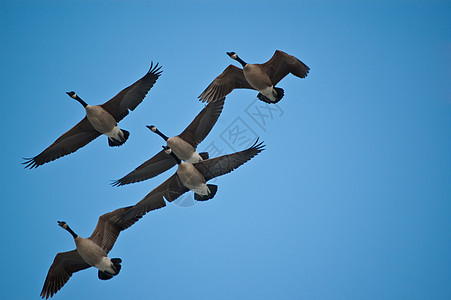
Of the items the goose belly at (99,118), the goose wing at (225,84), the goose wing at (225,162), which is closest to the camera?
the goose wing at (225,162)

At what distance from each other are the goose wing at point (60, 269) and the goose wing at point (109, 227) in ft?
2.31

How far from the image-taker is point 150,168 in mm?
14531

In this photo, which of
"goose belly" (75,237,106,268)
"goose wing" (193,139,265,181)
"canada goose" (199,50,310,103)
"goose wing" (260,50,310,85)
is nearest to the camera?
"goose wing" (193,139,265,181)

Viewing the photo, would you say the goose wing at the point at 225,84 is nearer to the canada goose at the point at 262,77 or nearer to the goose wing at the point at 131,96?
the canada goose at the point at 262,77

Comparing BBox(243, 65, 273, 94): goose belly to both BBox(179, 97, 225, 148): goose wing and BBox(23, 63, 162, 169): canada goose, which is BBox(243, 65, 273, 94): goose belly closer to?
BBox(179, 97, 225, 148): goose wing

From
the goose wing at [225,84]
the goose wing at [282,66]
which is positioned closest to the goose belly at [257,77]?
the goose wing at [282,66]

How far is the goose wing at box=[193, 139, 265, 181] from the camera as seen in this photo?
1223 cm

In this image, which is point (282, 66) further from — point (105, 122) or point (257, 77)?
point (105, 122)

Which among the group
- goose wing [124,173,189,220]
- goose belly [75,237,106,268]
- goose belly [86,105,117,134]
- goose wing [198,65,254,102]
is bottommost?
goose belly [75,237,106,268]

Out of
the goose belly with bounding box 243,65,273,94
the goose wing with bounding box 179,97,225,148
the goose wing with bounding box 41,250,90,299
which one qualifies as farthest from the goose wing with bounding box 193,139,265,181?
the goose wing with bounding box 41,250,90,299

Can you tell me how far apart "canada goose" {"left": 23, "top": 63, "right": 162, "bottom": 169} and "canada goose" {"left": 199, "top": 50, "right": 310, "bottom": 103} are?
5.56 ft

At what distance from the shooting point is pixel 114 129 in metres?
14.4

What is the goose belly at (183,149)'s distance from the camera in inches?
543

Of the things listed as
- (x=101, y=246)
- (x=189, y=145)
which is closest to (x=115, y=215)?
(x=101, y=246)
